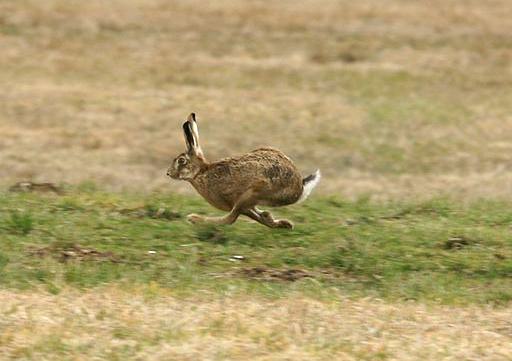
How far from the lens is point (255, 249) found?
30.4 feet

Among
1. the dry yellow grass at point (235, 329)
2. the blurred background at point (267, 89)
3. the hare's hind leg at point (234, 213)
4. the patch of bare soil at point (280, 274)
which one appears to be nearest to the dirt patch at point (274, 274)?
the patch of bare soil at point (280, 274)

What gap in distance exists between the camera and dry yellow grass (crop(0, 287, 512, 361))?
21.2ft

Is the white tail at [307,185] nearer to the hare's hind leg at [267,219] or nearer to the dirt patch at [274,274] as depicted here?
the hare's hind leg at [267,219]

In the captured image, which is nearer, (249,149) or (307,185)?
(307,185)

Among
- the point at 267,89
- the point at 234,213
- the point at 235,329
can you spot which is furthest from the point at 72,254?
the point at 267,89

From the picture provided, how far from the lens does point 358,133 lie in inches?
703

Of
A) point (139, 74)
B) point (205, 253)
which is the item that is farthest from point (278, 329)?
A: point (139, 74)

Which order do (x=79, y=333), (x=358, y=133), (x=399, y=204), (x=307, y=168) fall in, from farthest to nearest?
(x=358, y=133), (x=307, y=168), (x=399, y=204), (x=79, y=333)

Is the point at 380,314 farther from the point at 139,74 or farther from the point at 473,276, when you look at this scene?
the point at 139,74

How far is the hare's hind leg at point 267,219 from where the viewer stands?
9781mm

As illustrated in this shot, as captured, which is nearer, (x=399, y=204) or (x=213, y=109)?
(x=399, y=204)

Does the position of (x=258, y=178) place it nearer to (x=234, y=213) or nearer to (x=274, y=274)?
(x=234, y=213)

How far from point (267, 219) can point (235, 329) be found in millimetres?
2997

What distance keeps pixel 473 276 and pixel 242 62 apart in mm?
13467
